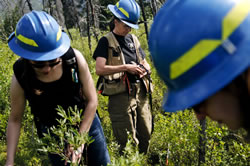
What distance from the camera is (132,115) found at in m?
3.48

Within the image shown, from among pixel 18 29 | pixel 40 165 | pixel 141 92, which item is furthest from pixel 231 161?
pixel 40 165

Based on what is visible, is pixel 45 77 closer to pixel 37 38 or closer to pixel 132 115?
pixel 37 38

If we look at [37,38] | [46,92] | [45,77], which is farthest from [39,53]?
[46,92]

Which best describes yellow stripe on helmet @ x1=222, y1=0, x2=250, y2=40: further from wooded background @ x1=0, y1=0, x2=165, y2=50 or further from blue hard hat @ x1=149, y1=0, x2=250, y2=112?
wooded background @ x1=0, y1=0, x2=165, y2=50

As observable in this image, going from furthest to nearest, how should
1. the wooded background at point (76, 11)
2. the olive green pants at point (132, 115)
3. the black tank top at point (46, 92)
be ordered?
1. the wooded background at point (76, 11)
2. the olive green pants at point (132, 115)
3. the black tank top at point (46, 92)

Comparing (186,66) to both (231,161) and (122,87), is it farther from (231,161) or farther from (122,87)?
(122,87)

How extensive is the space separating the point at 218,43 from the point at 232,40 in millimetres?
48

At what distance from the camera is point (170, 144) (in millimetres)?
2578

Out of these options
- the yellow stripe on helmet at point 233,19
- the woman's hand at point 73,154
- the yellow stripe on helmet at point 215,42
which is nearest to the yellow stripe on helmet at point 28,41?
the woman's hand at point 73,154

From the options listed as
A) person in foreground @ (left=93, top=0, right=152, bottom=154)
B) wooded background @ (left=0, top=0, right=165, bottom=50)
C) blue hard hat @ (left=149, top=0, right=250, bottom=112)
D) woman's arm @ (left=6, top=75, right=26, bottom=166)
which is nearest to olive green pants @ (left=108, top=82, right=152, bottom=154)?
person in foreground @ (left=93, top=0, right=152, bottom=154)

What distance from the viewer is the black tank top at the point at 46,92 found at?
74.8 inches

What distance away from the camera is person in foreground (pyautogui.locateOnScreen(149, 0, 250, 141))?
82cm

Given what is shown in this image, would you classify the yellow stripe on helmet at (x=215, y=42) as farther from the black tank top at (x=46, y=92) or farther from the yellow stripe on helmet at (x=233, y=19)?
the black tank top at (x=46, y=92)

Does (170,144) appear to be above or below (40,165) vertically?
above
